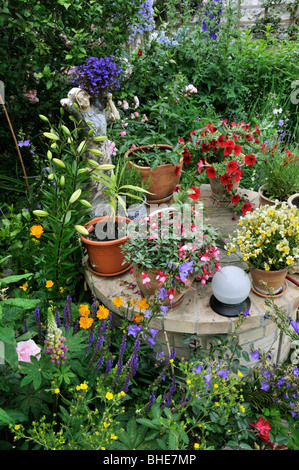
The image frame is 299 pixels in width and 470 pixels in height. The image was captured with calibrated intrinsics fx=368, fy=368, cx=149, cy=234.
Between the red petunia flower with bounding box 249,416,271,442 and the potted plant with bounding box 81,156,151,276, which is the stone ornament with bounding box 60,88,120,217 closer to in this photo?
the potted plant with bounding box 81,156,151,276

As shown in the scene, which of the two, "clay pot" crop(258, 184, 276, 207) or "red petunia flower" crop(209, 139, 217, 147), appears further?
"red petunia flower" crop(209, 139, 217, 147)

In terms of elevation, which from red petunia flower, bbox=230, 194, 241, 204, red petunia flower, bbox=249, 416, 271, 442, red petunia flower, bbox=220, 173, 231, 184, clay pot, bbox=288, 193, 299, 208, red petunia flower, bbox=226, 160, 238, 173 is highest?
red petunia flower, bbox=226, 160, 238, 173

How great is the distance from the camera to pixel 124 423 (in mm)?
1672

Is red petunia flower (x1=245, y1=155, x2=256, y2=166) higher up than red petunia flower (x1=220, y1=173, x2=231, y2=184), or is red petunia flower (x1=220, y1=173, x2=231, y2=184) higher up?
red petunia flower (x1=245, y1=155, x2=256, y2=166)

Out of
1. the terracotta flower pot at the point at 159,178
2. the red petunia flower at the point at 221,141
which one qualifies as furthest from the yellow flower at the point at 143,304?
the red petunia flower at the point at 221,141

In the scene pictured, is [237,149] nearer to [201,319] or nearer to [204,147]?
[204,147]

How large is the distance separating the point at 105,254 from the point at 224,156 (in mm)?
1291

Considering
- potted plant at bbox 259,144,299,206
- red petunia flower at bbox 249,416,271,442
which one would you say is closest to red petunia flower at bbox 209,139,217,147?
potted plant at bbox 259,144,299,206

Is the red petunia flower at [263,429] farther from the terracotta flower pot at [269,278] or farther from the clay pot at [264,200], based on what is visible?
the clay pot at [264,200]

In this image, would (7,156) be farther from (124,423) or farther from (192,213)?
(124,423)

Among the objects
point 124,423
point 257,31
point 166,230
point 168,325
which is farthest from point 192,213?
point 257,31

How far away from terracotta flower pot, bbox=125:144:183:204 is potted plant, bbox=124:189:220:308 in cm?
82

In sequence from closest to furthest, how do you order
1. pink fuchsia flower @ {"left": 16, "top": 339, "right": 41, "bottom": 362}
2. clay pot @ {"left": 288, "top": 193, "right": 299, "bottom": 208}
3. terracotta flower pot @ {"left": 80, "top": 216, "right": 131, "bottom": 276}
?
1. pink fuchsia flower @ {"left": 16, "top": 339, "right": 41, "bottom": 362}
2. terracotta flower pot @ {"left": 80, "top": 216, "right": 131, "bottom": 276}
3. clay pot @ {"left": 288, "top": 193, "right": 299, "bottom": 208}

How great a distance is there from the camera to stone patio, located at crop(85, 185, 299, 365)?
194cm
